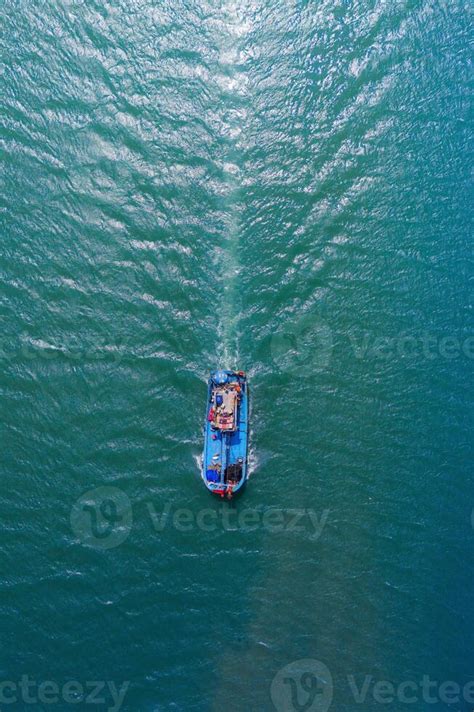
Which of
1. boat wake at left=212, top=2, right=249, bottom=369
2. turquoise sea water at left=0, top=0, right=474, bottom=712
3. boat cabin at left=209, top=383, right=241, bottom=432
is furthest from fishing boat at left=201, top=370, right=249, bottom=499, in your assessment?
boat wake at left=212, top=2, right=249, bottom=369

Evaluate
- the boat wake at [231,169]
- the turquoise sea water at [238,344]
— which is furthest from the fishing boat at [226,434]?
the boat wake at [231,169]

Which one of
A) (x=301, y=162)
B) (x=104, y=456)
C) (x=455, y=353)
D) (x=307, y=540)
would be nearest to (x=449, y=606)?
(x=307, y=540)

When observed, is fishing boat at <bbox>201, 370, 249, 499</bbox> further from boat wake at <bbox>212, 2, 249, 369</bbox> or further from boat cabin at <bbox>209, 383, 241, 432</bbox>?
boat wake at <bbox>212, 2, 249, 369</bbox>

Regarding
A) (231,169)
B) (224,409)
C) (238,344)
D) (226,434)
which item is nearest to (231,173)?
(231,169)

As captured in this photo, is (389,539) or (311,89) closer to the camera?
(389,539)

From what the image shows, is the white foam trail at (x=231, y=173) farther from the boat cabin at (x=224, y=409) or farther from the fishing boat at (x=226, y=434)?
the boat cabin at (x=224, y=409)

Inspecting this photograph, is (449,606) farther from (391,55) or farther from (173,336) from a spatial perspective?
(391,55)

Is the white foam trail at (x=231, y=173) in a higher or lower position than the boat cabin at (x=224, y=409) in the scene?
higher
